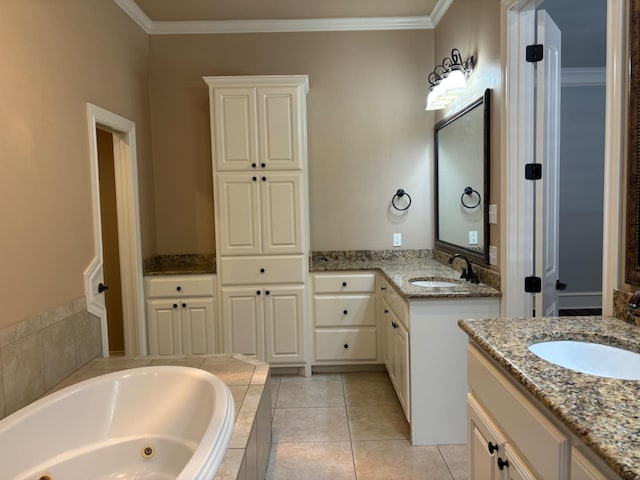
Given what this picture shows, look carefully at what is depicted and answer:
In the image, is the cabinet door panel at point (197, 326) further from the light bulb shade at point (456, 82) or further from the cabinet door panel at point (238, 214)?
the light bulb shade at point (456, 82)

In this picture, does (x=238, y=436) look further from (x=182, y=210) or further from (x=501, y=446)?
(x=182, y=210)

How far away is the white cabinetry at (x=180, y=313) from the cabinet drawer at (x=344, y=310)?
865mm

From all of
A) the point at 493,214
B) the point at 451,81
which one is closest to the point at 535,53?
the point at 451,81

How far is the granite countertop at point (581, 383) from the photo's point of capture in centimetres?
72

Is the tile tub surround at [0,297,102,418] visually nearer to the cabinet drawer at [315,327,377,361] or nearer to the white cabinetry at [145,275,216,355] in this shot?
the white cabinetry at [145,275,216,355]

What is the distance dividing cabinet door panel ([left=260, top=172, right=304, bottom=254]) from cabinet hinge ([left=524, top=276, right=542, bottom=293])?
1.68 metres

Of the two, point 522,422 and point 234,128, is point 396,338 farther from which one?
point 234,128

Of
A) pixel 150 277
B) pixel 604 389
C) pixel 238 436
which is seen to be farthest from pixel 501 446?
pixel 150 277

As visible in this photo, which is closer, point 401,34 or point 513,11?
point 513,11

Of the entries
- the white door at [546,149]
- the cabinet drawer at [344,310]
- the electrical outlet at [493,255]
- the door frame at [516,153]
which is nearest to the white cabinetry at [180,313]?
the cabinet drawer at [344,310]

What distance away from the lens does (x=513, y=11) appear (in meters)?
2.12

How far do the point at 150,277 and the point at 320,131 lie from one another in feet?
6.17

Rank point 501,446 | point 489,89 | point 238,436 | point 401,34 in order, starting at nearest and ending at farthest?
1. point 501,446
2. point 238,436
3. point 489,89
4. point 401,34

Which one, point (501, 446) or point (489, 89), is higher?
point (489, 89)
